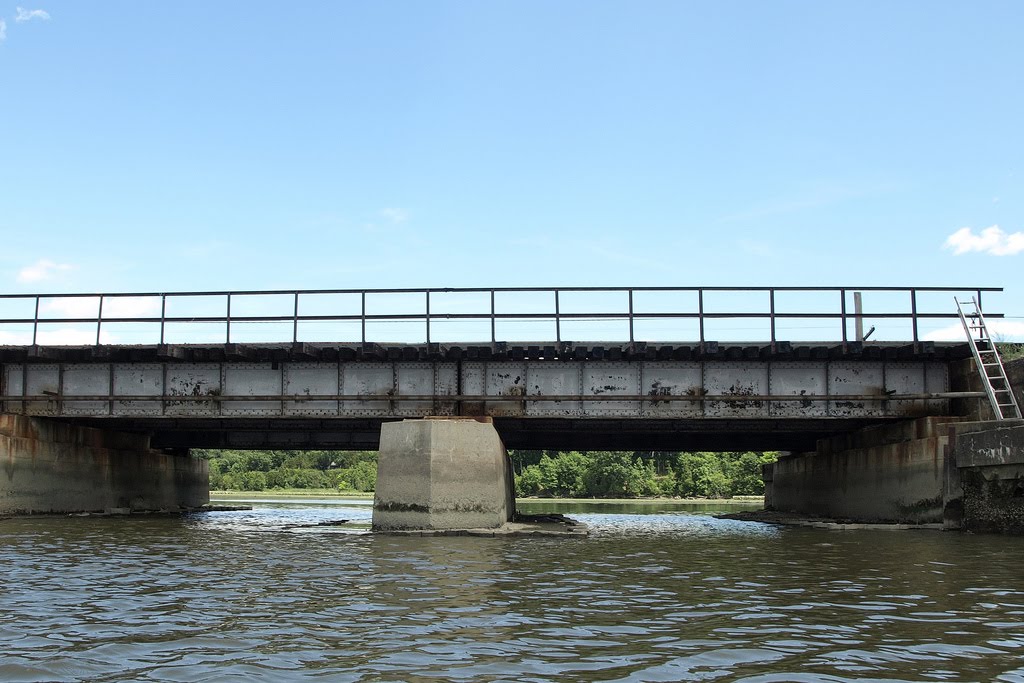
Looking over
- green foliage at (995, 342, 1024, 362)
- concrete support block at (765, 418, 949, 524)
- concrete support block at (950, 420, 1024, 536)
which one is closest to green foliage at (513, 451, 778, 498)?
concrete support block at (765, 418, 949, 524)

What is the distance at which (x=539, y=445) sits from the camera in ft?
149

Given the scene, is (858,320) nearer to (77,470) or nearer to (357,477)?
(77,470)

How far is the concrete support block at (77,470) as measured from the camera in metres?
35.0

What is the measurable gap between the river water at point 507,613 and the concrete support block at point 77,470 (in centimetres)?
1257

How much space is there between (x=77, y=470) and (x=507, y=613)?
31.2 m

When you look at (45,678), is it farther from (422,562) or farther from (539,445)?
(539,445)

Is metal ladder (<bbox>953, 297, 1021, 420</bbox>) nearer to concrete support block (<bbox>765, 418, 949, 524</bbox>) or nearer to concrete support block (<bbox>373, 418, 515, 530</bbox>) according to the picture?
concrete support block (<bbox>765, 418, 949, 524</bbox>)

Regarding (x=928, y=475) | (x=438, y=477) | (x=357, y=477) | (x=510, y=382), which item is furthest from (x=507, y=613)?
(x=357, y=477)

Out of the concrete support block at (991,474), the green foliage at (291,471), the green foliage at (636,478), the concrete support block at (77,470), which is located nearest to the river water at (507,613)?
the concrete support block at (991,474)

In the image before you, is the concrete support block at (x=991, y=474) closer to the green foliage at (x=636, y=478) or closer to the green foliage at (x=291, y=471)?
the green foliage at (x=636, y=478)

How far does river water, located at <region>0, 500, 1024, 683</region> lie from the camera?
921cm

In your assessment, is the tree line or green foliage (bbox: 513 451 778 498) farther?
the tree line

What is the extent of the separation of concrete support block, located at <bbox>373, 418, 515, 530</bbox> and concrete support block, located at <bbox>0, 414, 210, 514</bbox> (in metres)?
14.3

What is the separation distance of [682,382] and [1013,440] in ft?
35.1
